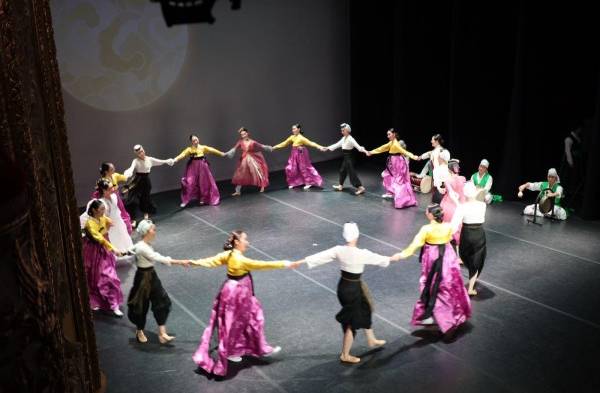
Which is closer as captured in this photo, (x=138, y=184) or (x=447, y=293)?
(x=447, y=293)

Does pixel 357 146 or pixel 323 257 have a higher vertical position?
pixel 357 146

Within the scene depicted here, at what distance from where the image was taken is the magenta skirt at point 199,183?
27.4ft

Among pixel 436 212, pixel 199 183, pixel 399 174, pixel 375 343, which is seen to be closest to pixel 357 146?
pixel 399 174

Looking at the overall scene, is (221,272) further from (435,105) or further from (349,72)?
(349,72)

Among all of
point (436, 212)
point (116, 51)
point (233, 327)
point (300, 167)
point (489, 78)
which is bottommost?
point (233, 327)

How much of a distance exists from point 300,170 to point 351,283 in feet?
15.5

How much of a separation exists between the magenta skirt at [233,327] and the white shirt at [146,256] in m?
0.49

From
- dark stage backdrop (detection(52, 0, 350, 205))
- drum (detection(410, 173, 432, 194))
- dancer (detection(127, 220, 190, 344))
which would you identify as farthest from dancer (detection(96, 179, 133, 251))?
drum (detection(410, 173, 432, 194))

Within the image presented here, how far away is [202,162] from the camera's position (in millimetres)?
8406

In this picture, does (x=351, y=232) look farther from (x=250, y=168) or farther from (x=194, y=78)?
(x=194, y=78)

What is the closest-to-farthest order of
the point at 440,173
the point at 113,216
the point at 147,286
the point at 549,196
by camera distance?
the point at 147,286, the point at 113,216, the point at 440,173, the point at 549,196

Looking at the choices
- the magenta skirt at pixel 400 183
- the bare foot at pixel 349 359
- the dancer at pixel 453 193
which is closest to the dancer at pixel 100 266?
the bare foot at pixel 349 359

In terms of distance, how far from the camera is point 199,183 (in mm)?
8367

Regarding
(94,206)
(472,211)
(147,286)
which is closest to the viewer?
(147,286)
